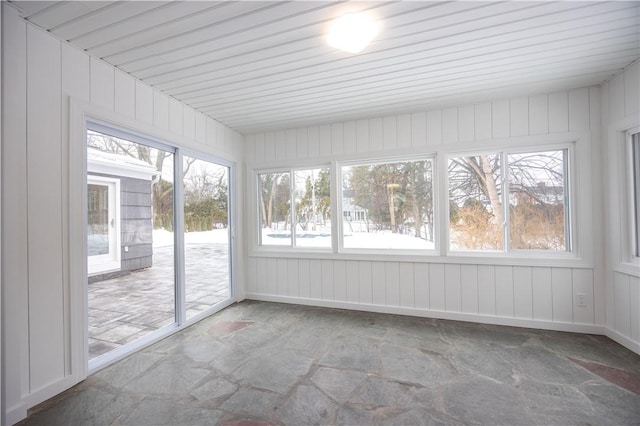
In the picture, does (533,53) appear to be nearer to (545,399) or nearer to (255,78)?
(255,78)

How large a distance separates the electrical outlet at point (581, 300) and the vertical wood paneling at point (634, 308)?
0.37m

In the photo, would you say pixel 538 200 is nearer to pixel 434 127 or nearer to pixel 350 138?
pixel 434 127

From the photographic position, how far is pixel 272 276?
430cm

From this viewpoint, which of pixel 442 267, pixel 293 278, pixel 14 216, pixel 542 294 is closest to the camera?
pixel 14 216

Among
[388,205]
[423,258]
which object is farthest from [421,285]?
[388,205]

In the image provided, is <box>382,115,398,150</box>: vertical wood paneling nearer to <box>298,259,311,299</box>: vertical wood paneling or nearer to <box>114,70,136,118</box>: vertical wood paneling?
<box>298,259,311,299</box>: vertical wood paneling

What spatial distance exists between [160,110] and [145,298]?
2.08m

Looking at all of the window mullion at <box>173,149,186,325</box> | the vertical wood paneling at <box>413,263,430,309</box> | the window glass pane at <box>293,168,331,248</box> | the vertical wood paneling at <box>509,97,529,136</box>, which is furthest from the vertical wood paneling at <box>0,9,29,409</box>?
the vertical wood paneling at <box>509,97,529,136</box>

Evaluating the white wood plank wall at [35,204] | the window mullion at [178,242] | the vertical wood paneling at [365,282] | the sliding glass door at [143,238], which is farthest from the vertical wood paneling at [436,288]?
the white wood plank wall at [35,204]

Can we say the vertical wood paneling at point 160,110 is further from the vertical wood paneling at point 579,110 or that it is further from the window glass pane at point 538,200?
the vertical wood paneling at point 579,110

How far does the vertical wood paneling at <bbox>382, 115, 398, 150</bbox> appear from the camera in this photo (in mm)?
3693

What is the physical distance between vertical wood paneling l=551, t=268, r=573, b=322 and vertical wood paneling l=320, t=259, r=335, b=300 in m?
2.55

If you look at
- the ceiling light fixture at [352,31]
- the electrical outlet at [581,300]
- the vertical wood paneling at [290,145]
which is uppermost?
the ceiling light fixture at [352,31]

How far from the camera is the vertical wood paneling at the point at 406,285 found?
361 cm
